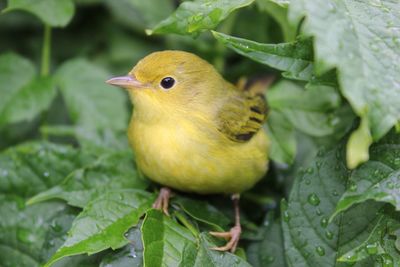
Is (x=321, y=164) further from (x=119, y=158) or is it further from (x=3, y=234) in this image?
(x=3, y=234)

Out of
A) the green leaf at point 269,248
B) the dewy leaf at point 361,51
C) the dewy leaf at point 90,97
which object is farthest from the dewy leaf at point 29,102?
the dewy leaf at point 361,51

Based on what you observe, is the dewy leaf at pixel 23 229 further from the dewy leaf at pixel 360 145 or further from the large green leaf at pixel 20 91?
the dewy leaf at pixel 360 145

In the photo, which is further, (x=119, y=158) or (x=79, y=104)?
(x=79, y=104)

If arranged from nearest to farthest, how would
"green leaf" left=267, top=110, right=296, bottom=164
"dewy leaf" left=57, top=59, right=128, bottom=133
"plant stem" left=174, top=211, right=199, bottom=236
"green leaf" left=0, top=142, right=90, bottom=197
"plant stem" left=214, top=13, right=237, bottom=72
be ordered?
"plant stem" left=174, top=211, right=199, bottom=236 → "green leaf" left=0, top=142, right=90, bottom=197 → "green leaf" left=267, top=110, right=296, bottom=164 → "dewy leaf" left=57, top=59, right=128, bottom=133 → "plant stem" left=214, top=13, right=237, bottom=72

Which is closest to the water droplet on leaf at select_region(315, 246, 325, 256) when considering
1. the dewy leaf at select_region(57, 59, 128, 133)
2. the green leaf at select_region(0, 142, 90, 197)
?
the green leaf at select_region(0, 142, 90, 197)

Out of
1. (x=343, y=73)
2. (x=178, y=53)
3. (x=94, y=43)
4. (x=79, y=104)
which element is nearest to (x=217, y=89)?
(x=178, y=53)

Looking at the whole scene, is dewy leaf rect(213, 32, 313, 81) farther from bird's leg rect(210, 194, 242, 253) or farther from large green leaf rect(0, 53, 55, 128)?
large green leaf rect(0, 53, 55, 128)
